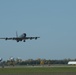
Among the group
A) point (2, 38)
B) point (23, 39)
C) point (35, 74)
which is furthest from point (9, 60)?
point (35, 74)

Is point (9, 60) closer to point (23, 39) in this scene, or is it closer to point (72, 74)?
point (23, 39)

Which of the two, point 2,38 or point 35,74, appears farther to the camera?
point 2,38

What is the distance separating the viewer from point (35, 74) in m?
50.9

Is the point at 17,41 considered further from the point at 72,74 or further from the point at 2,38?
the point at 72,74

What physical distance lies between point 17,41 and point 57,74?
66461 millimetres

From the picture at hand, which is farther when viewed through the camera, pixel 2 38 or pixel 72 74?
pixel 2 38

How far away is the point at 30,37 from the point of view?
120312 millimetres

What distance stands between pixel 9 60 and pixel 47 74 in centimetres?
14016

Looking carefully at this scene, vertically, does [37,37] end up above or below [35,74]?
above

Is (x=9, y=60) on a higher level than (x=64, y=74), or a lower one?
higher

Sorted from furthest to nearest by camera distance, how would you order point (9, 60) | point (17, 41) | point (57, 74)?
point (9, 60) → point (17, 41) → point (57, 74)

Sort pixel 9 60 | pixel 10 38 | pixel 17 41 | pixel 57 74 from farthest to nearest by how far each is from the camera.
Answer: pixel 9 60, pixel 10 38, pixel 17 41, pixel 57 74

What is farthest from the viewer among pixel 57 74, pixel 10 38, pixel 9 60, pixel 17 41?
pixel 9 60

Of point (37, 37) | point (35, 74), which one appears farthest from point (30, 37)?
point (35, 74)
